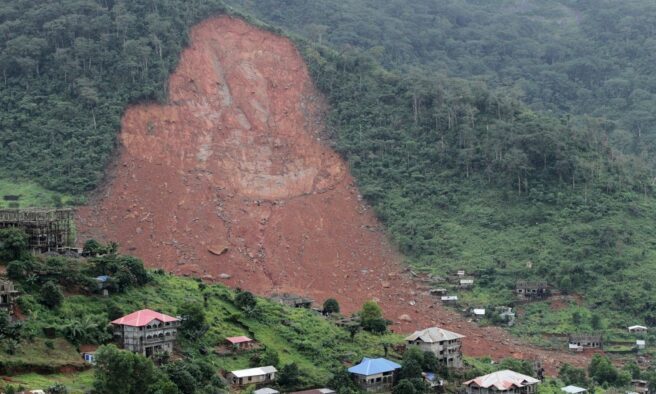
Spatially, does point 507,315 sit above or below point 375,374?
below

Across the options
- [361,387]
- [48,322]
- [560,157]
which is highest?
[560,157]

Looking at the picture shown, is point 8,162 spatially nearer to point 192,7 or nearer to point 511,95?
point 192,7

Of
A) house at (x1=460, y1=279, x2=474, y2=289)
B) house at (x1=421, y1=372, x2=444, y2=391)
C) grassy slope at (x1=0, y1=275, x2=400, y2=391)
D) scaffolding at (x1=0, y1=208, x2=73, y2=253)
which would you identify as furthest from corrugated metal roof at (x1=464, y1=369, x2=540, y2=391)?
scaffolding at (x1=0, y1=208, x2=73, y2=253)

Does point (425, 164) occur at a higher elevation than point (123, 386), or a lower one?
higher

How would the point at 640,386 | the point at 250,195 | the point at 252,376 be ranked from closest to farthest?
the point at 252,376 < the point at 640,386 < the point at 250,195

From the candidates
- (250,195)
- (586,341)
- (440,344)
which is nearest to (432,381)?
(440,344)

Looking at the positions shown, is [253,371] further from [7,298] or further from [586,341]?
[586,341]

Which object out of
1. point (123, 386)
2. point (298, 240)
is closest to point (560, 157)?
point (298, 240)
